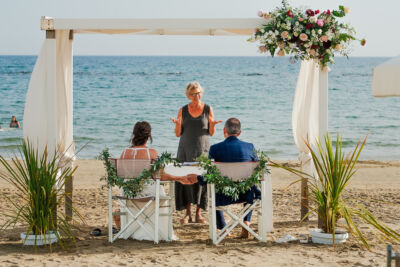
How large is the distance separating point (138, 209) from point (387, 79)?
2.60m

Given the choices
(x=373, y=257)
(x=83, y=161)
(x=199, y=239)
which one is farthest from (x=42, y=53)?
(x=83, y=161)

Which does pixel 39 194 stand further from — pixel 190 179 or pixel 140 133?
pixel 190 179

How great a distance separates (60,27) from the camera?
5.98 metres

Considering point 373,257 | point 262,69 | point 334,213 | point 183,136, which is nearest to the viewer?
point 373,257

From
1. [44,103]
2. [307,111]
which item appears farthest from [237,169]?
[44,103]

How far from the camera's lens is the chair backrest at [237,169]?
18.1 ft

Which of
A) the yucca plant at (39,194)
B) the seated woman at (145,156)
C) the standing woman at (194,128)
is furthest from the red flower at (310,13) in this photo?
the yucca plant at (39,194)

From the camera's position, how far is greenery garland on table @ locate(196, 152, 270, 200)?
5.45 meters

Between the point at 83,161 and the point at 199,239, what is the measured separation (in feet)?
26.3

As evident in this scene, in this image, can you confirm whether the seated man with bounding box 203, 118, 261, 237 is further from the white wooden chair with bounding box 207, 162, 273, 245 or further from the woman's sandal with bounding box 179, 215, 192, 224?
the woman's sandal with bounding box 179, 215, 192, 224

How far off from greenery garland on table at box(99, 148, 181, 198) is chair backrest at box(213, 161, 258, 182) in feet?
1.30

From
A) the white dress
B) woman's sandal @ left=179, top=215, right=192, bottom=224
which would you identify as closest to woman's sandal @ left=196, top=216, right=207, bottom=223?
woman's sandal @ left=179, top=215, right=192, bottom=224

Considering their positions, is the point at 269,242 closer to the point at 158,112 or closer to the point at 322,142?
the point at 322,142

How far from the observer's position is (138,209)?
226 inches
